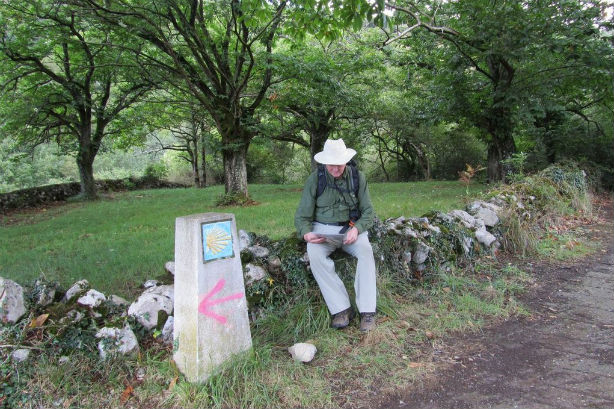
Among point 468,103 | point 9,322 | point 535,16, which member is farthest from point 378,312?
point 468,103

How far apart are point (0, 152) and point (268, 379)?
28543 mm

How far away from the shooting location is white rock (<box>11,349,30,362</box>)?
273 centimetres

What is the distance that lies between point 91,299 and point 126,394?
0.94 m

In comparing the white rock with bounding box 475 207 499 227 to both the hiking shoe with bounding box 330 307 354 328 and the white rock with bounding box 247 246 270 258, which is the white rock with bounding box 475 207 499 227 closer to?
the hiking shoe with bounding box 330 307 354 328

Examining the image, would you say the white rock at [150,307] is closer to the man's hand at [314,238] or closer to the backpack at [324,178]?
the man's hand at [314,238]

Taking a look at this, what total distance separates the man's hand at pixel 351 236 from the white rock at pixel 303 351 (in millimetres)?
1011

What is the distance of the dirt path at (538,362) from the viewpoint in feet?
8.66

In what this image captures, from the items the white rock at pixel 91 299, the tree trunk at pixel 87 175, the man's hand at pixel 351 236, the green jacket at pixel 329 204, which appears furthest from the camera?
the tree trunk at pixel 87 175

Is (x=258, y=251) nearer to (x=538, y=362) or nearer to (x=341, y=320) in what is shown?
(x=341, y=320)

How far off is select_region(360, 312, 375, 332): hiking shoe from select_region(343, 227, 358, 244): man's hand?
68cm

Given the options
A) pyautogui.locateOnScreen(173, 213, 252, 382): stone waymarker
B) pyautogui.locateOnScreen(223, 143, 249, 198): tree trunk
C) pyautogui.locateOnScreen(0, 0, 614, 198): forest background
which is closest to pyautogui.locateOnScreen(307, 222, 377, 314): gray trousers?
pyautogui.locateOnScreen(173, 213, 252, 382): stone waymarker

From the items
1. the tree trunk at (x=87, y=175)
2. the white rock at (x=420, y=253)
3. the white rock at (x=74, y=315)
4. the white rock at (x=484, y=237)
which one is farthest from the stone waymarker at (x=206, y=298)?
the tree trunk at (x=87, y=175)

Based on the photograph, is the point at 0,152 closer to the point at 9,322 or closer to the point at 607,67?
the point at 9,322

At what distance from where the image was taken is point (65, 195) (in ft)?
57.1
